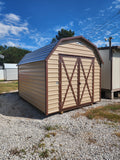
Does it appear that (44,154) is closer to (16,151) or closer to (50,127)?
(16,151)

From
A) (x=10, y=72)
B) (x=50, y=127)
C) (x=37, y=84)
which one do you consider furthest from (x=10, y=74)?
(x=50, y=127)

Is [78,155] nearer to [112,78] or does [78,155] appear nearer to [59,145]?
[59,145]

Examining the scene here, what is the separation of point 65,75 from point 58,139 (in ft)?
9.44

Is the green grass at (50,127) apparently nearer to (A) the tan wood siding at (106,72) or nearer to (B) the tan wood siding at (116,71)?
(A) the tan wood siding at (106,72)

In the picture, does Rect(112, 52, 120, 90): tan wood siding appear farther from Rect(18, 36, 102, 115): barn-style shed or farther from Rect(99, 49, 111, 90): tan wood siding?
Rect(18, 36, 102, 115): barn-style shed

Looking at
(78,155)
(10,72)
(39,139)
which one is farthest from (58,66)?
(10,72)

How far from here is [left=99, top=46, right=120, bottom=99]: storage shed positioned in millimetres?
8023

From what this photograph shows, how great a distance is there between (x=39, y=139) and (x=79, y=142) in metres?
1.18

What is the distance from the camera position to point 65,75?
544 cm

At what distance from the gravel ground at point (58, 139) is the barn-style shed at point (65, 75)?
828 millimetres

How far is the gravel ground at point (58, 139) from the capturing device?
108 inches

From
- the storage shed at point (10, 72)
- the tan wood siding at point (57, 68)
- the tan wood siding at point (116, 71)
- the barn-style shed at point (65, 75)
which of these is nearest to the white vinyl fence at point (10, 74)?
the storage shed at point (10, 72)

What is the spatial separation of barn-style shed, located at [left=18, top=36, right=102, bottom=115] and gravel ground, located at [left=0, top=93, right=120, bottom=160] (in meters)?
0.83

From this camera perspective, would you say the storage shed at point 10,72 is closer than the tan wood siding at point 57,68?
No
